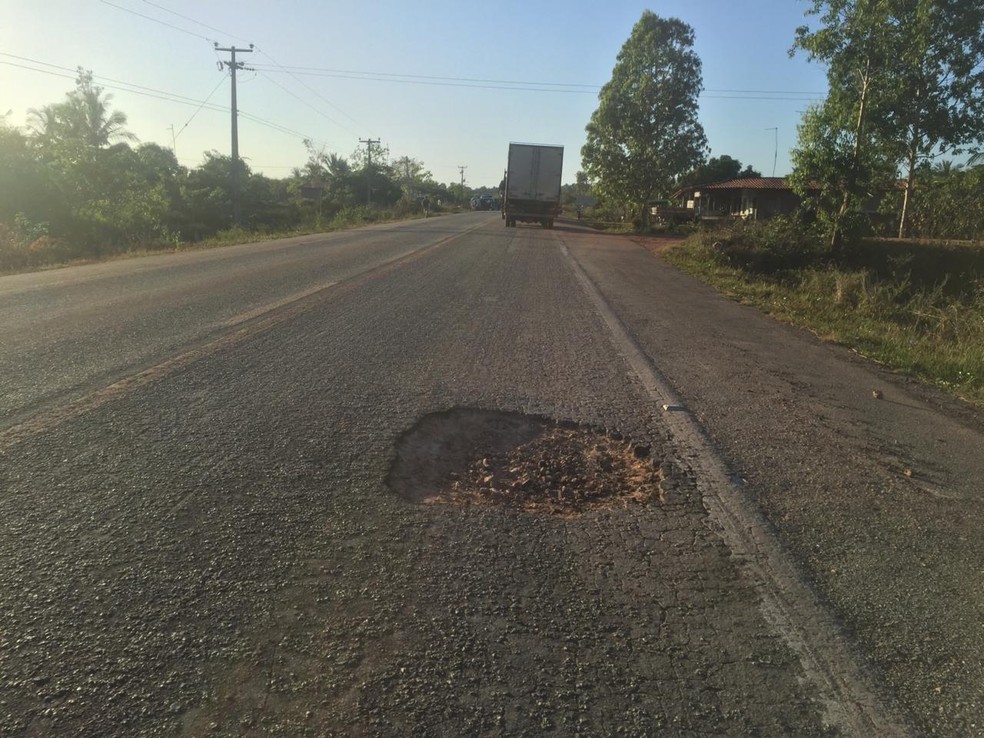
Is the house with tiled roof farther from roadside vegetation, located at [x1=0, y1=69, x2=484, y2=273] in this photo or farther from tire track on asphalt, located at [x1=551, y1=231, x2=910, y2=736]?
tire track on asphalt, located at [x1=551, y1=231, x2=910, y2=736]

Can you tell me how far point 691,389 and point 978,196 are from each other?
25.7m

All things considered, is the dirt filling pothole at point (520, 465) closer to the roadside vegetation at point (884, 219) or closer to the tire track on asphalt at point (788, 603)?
the tire track on asphalt at point (788, 603)

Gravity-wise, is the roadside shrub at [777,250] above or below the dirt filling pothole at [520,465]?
above

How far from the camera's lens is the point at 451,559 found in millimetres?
2789

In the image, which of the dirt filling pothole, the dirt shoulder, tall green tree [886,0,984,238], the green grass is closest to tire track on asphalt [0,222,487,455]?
the dirt filling pothole

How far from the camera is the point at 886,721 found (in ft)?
6.70

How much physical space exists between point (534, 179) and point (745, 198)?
17.0 meters

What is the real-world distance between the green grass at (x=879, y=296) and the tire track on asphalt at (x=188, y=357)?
623 centimetres

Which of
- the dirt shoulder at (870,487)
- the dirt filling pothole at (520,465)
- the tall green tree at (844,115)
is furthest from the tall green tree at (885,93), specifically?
the dirt filling pothole at (520,465)

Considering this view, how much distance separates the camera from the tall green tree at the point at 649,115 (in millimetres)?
35250

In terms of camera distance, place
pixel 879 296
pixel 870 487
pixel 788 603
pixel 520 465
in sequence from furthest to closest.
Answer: pixel 879 296 < pixel 520 465 < pixel 870 487 < pixel 788 603

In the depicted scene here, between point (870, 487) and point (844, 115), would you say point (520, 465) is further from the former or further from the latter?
point (844, 115)

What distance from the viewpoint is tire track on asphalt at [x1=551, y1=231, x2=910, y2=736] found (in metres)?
2.07

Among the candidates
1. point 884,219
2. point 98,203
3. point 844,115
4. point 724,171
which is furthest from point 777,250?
point 724,171
